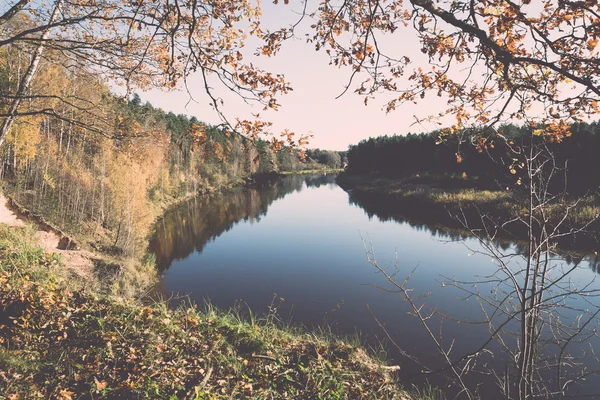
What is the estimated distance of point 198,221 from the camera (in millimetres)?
31703

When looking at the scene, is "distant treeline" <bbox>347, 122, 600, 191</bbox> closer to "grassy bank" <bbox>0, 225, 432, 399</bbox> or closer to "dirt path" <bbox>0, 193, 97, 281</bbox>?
"grassy bank" <bbox>0, 225, 432, 399</bbox>

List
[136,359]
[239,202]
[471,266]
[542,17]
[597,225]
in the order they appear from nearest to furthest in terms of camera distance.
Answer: [542,17] < [136,359] < [471,266] < [597,225] < [239,202]

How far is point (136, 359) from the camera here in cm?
395

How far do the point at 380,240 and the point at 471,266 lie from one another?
6.57 m

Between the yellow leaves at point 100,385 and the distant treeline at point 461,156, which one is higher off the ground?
the distant treeline at point 461,156

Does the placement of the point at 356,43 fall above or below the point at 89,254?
above

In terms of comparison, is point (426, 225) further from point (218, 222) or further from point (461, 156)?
point (218, 222)

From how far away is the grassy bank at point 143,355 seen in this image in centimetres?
358

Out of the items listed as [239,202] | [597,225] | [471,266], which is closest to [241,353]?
[471,266]

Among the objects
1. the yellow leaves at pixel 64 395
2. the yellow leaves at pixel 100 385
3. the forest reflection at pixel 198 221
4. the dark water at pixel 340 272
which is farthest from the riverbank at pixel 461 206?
the yellow leaves at pixel 64 395

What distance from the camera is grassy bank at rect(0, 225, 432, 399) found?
3.58 metres

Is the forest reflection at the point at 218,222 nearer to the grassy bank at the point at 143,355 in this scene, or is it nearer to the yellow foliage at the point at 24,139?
the yellow foliage at the point at 24,139

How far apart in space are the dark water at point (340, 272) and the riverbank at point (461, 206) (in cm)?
211

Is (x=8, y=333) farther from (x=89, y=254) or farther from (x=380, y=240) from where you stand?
(x=380, y=240)
